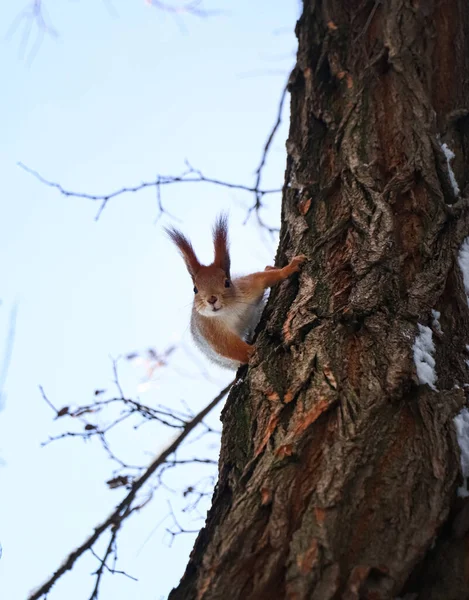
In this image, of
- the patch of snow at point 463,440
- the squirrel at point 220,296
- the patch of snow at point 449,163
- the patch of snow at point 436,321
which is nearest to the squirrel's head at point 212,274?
the squirrel at point 220,296

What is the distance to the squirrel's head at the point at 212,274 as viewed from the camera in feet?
9.33

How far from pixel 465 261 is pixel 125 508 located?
173 cm

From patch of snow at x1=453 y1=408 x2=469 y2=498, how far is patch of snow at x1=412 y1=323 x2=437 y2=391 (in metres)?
0.10

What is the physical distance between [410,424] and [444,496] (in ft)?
0.68

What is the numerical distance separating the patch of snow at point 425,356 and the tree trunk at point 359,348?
0.04 ft

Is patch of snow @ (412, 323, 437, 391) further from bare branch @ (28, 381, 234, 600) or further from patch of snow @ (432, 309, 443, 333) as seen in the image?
bare branch @ (28, 381, 234, 600)

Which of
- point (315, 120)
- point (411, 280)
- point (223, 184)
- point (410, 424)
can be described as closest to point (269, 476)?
point (410, 424)

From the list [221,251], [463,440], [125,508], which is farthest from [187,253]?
[463,440]

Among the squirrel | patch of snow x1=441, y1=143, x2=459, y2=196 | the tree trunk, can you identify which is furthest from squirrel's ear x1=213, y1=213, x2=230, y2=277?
patch of snow x1=441, y1=143, x2=459, y2=196

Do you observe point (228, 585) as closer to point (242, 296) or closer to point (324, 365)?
point (324, 365)

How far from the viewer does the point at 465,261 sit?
1.99 metres

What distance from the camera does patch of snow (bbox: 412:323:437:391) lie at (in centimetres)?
158

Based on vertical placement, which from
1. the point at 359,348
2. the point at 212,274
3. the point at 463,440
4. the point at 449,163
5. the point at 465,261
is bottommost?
the point at 463,440

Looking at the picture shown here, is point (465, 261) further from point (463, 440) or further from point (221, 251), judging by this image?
point (221, 251)
